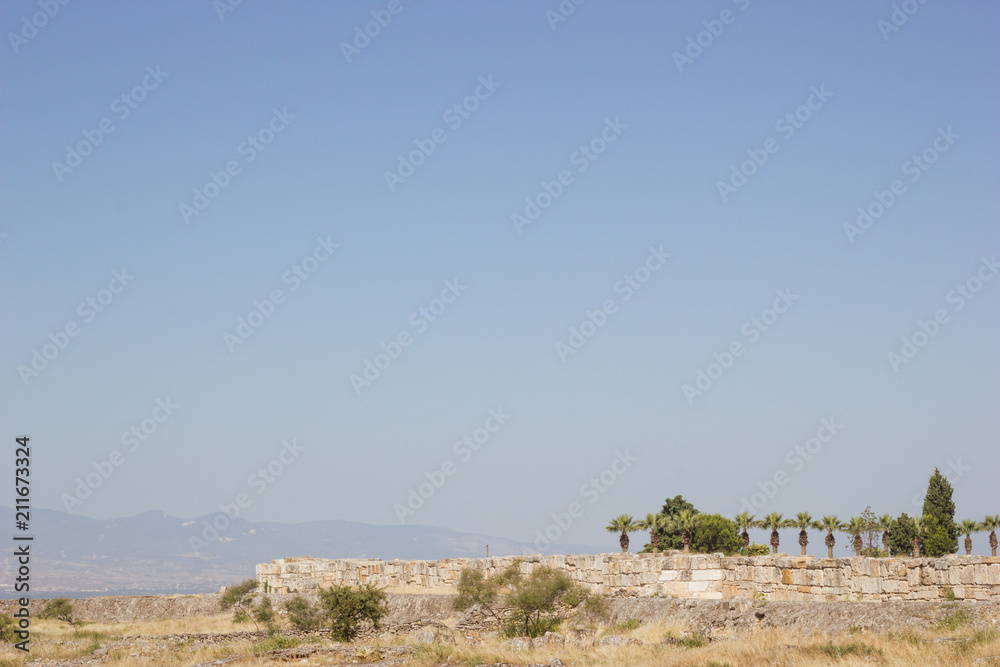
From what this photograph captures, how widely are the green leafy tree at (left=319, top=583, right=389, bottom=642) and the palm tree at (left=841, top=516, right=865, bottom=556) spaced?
61998 mm

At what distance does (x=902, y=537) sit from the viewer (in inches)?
3004

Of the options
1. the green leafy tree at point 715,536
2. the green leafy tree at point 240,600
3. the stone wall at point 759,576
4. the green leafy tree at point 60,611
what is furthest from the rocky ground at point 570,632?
the green leafy tree at point 715,536

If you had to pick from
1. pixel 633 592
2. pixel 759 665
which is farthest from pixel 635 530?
pixel 759 665

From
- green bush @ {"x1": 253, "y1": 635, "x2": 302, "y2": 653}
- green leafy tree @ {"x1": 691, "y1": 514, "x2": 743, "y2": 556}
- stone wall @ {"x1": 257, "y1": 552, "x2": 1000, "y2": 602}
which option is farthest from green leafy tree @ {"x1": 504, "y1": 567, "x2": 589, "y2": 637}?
green leafy tree @ {"x1": 691, "y1": 514, "x2": 743, "y2": 556}

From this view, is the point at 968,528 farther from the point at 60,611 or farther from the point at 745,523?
the point at 60,611

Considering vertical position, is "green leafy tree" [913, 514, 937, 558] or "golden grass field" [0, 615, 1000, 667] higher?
"green leafy tree" [913, 514, 937, 558]

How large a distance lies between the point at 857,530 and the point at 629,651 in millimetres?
69753

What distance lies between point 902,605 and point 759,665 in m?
6.22

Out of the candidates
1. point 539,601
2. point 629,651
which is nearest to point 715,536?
point 539,601

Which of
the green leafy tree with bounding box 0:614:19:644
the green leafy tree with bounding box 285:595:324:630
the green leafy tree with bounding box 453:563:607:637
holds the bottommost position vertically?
the green leafy tree with bounding box 0:614:19:644

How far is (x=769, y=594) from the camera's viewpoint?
95.9 ft

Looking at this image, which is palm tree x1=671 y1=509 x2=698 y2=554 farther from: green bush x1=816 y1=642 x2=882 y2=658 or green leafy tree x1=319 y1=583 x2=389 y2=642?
green bush x1=816 y1=642 x2=882 y2=658

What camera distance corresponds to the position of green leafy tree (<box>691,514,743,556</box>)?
7562 cm

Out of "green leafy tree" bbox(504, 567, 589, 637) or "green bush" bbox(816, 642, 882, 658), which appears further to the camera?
"green leafy tree" bbox(504, 567, 589, 637)
